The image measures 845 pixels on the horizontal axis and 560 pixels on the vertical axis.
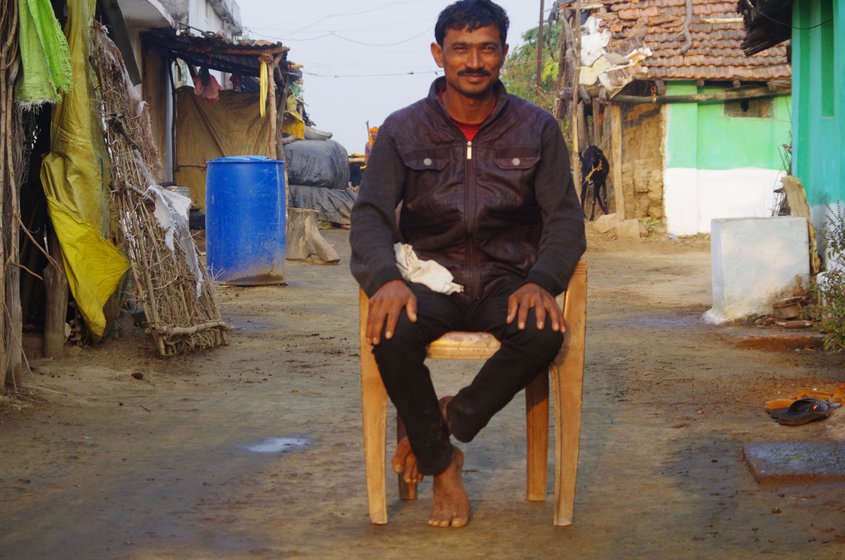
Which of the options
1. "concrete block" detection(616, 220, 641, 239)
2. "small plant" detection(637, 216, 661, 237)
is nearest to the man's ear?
"concrete block" detection(616, 220, 641, 239)

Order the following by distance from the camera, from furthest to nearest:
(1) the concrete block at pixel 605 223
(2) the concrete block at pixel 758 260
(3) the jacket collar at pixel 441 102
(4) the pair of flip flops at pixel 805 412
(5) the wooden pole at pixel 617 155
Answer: (5) the wooden pole at pixel 617 155 < (1) the concrete block at pixel 605 223 < (2) the concrete block at pixel 758 260 < (4) the pair of flip flops at pixel 805 412 < (3) the jacket collar at pixel 441 102

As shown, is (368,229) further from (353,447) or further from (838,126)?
(838,126)

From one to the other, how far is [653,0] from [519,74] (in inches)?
637

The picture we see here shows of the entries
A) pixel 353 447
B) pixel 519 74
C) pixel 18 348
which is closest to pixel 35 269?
pixel 18 348

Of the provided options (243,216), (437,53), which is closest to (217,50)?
(243,216)

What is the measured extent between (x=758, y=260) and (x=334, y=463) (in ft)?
16.8

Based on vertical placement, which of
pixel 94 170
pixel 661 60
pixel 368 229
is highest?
pixel 661 60

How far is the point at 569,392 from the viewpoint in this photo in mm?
3383

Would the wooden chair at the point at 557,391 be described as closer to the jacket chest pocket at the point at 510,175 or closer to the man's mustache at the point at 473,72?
the jacket chest pocket at the point at 510,175

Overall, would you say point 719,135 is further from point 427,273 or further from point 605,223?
point 427,273

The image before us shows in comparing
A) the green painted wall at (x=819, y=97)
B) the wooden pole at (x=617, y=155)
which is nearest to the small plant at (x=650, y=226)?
the wooden pole at (x=617, y=155)

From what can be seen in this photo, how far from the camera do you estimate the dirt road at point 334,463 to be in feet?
10.6

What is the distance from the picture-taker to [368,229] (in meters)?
3.48

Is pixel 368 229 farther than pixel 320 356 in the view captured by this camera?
No
